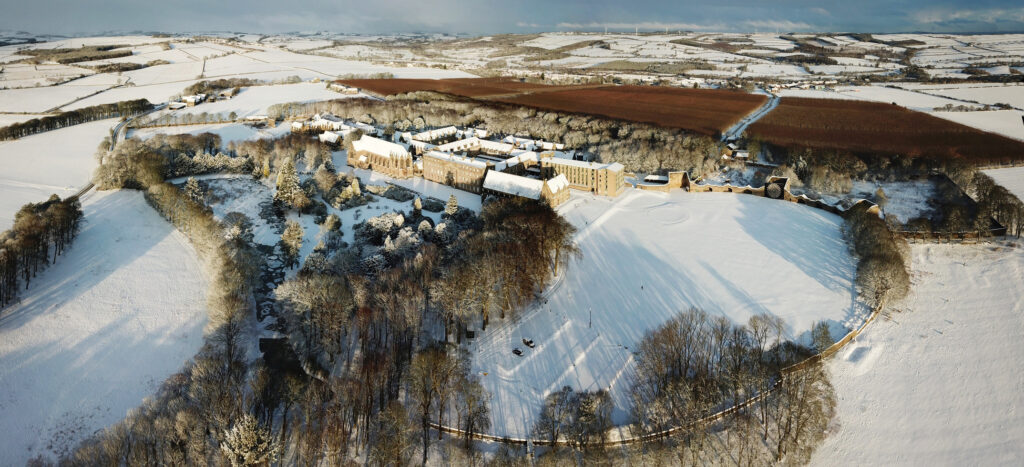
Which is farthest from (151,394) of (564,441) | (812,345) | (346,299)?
(812,345)

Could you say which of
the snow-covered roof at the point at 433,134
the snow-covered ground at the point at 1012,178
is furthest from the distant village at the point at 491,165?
the snow-covered ground at the point at 1012,178

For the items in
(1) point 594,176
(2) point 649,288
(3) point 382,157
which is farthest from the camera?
(3) point 382,157

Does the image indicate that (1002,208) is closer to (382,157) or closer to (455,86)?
(382,157)

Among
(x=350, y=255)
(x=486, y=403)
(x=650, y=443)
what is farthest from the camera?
(x=350, y=255)

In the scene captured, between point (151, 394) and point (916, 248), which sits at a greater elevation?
point (916, 248)

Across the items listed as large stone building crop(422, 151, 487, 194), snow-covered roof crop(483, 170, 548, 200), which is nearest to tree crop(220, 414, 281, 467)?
snow-covered roof crop(483, 170, 548, 200)

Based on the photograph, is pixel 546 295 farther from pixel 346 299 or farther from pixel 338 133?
pixel 338 133

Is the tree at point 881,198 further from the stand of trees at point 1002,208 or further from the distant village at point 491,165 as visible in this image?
the distant village at point 491,165

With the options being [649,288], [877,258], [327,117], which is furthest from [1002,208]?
[327,117]
